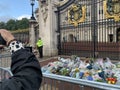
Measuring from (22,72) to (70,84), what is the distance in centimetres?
217

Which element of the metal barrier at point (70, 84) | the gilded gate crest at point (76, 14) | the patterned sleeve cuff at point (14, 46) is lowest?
the metal barrier at point (70, 84)

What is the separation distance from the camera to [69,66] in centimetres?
818

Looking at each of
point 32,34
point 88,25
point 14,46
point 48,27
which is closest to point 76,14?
point 88,25

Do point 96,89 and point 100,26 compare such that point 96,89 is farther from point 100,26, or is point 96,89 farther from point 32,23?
point 32,23

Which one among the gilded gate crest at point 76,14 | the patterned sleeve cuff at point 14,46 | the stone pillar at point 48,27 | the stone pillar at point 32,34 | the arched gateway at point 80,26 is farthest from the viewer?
the stone pillar at point 32,34

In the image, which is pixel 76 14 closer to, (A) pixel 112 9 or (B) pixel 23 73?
(A) pixel 112 9

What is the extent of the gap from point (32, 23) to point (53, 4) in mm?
6210

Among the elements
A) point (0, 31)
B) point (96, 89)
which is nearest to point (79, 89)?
point (96, 89)

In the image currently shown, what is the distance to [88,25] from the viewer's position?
15.8 meters

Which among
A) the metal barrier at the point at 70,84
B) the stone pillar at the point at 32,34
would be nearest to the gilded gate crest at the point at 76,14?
the stone pillar at the point at 32,34

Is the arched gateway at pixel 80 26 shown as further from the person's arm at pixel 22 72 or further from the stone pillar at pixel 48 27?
the person's arm at pixel 22 72

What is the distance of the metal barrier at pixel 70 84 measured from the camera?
10.9ft

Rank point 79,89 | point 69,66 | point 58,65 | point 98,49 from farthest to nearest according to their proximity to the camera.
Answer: point 98,49, point 58,65, point 69,66, point 79,89

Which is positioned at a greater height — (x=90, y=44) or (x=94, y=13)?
(x=94, y=13)
